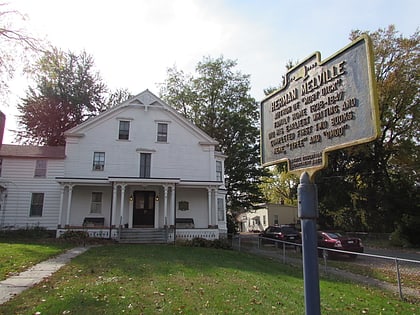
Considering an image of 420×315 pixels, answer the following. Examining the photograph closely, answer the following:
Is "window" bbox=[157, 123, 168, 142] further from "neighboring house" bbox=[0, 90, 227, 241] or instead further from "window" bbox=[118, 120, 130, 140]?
"window" bbox=[118, 120, 130, 140]

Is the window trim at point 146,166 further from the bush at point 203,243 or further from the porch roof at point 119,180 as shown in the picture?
the bush at point 203,243

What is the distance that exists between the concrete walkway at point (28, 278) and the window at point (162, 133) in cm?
1384

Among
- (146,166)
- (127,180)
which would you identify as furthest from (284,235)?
(127,180)

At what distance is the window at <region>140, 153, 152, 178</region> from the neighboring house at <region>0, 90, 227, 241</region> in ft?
0.25

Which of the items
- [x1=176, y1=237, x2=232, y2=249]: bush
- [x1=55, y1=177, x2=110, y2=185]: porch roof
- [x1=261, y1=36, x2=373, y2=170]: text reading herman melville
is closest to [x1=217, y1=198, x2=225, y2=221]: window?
[x1=176, y1=237, x2=232, y2=249]: bush

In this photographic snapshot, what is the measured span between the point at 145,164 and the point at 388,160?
2538 cm

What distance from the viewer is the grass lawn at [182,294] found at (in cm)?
655

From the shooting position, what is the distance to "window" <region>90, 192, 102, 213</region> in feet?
77.9

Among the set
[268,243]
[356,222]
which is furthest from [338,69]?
[356,222]

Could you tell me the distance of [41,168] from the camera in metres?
23.7

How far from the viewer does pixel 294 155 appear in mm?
4844

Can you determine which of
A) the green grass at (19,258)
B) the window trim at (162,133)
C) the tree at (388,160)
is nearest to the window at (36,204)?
the green grass at (19,258)

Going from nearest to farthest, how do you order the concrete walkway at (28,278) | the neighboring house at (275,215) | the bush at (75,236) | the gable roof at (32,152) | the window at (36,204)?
the concrete walkway at (28,278)
the bush at (75,236)
the window at (36,204)
the gable roof at (32,152)
the neighboring house at (275,215)

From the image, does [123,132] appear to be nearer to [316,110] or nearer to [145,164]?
[145,164]
